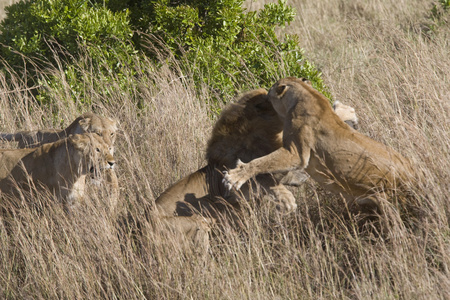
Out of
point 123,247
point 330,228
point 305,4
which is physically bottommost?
point 330,228

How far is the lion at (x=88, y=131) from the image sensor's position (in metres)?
5.73

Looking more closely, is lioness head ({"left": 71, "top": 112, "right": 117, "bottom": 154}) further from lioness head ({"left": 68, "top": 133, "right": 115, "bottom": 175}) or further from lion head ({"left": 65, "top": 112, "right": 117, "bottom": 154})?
lioness head ({"left": 68, "top": 133, "right": 115, "bottom": 175})

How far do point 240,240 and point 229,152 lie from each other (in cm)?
80

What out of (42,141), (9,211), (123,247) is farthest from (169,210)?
(42,141)

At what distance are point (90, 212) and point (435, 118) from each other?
123 inches

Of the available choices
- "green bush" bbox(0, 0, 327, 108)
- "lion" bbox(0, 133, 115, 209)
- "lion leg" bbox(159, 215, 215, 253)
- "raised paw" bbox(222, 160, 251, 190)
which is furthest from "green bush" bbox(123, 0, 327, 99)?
"raised paw" bbox(222, 160, 251, 190)

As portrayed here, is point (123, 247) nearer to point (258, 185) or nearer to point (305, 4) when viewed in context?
point (258, 185)

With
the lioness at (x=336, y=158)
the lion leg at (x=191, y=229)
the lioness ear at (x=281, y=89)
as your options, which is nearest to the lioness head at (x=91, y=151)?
the lion leg at (x=191, y=229)

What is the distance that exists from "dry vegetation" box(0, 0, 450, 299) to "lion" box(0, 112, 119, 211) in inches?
5.8

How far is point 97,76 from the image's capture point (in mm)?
8062

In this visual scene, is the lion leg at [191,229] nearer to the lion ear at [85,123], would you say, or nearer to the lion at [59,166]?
the lion at [59,166]

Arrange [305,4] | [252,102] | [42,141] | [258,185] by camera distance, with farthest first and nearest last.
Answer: [305,4] < [42,141] < [252,102] < [258,185]

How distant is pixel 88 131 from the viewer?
6.43 meters

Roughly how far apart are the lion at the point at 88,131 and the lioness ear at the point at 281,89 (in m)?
1.66
